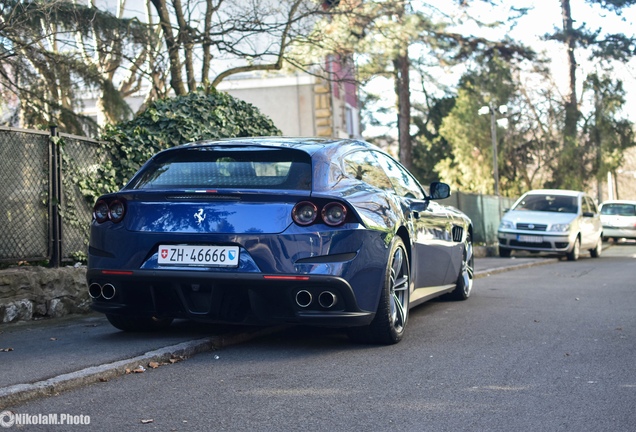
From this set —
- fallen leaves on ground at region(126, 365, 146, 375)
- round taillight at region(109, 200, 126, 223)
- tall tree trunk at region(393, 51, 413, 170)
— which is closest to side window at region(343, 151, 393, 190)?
round taillight at region(109, 200, 126, 223)

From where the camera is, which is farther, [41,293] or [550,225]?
[550,225]

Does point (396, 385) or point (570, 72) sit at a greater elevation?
point (570, 72)

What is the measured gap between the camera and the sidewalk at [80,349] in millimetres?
5207

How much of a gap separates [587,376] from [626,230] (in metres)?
32.8

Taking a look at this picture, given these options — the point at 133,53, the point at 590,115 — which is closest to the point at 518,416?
the point at 133,53

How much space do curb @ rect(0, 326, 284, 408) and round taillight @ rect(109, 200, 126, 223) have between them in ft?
3.15

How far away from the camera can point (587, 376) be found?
5797 millimetres

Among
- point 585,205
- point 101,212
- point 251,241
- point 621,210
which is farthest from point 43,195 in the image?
point 621,210

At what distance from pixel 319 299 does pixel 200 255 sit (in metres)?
0.83

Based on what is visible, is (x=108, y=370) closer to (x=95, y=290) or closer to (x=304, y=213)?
(x=95, y=290)

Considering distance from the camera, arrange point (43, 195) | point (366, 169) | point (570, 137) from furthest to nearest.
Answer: point (570, 137), point (43, 195), point (366, 169)

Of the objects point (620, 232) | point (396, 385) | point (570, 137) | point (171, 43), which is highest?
point (171, 43)
